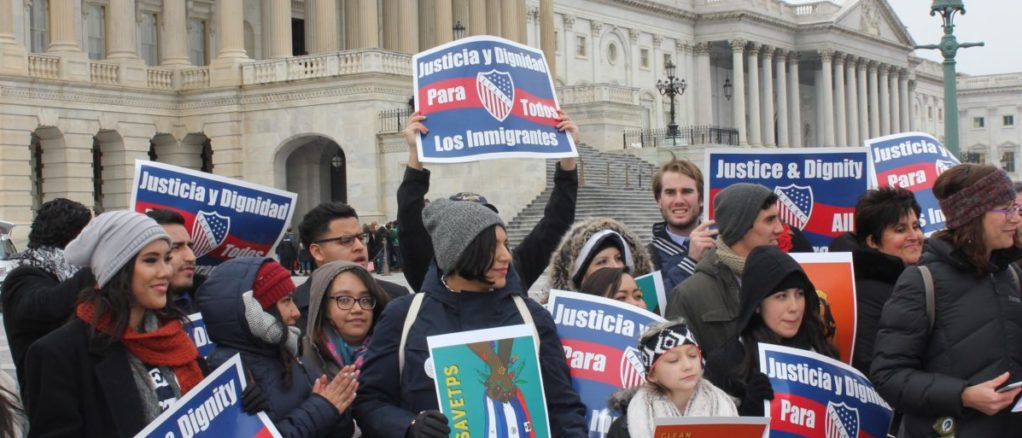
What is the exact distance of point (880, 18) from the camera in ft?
301

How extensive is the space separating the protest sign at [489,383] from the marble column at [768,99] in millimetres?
77022

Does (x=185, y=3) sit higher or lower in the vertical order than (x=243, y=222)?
higher

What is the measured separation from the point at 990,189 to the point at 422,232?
289 centimetres

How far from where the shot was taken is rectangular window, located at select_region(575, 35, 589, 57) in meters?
69.8

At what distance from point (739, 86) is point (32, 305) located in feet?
239

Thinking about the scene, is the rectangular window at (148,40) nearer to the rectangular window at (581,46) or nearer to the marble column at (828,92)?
the rectangular window at (581,46)

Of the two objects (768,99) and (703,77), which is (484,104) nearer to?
(703,77)

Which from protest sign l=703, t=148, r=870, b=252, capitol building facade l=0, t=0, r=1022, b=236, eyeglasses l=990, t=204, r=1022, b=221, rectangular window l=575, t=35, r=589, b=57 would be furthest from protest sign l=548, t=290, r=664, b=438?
rectangular window l=575, t=35, r=589, b=57

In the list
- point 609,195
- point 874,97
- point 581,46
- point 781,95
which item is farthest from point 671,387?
point 874,97

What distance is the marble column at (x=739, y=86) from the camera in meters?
77.8

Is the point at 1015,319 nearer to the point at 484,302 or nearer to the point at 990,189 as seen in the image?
the point at 990,189

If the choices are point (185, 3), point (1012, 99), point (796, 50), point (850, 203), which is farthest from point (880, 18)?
point (850, 203)

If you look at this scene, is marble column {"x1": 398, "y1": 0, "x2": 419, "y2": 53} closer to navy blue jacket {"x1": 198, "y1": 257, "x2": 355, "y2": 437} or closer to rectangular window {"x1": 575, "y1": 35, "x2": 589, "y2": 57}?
rectangular window {"x1": 575, "y1": 35, "x2": 589, "y2": 57}

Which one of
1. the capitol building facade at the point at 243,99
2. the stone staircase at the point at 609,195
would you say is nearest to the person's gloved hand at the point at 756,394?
the stone staircase at the point at 609,195
